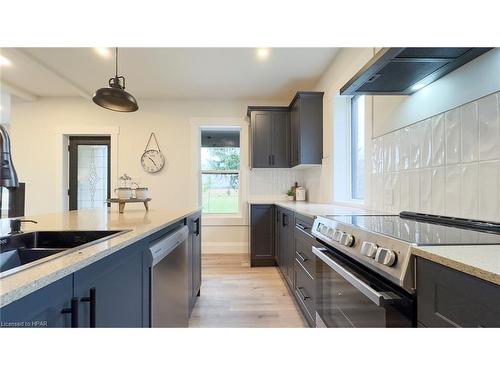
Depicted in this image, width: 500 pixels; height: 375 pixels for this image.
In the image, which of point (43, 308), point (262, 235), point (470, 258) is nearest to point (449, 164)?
point (470, 258)

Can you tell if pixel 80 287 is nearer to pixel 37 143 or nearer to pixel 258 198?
pixel 258 198

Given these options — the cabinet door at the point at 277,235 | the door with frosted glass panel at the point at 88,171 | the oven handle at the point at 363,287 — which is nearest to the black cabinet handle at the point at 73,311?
the oven handle at the point at 363,287

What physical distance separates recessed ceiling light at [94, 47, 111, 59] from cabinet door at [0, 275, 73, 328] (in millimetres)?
3010

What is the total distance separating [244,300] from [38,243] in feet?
6.04

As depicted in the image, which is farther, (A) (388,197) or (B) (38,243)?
(A) (388,197)

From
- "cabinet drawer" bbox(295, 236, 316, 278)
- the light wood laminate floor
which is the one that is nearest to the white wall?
the light wood laminate floor

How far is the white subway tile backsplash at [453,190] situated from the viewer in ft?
4.41

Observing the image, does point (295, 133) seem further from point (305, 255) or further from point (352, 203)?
point (305, 255)

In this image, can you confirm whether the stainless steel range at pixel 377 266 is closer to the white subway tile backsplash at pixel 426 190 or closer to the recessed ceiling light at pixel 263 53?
the white subway tile backsplash at pixel 426 190

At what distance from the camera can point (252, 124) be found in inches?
157

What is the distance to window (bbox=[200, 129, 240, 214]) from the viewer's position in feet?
15.1

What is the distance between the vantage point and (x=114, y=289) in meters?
0.88
